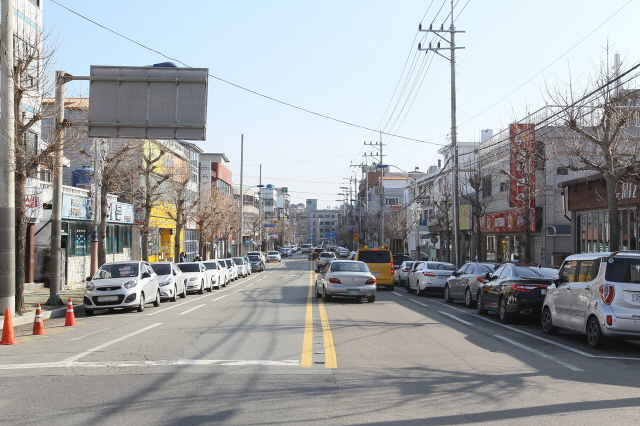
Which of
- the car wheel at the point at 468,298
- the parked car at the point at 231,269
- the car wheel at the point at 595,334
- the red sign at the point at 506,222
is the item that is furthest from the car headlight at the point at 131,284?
the red sign at the point at 506,222

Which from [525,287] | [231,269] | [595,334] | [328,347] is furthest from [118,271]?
[231,269]

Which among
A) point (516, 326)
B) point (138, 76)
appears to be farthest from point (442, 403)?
point (138, 76)

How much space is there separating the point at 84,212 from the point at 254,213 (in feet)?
284

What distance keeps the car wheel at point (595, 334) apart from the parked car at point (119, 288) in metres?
12.8

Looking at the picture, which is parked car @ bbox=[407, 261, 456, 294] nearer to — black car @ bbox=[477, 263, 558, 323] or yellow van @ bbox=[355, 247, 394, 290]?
yellow van @ bbox=[355, 247, 394, 290]

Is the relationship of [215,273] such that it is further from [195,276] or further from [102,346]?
[102,346]

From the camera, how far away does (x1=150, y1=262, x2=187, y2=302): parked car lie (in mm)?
23781

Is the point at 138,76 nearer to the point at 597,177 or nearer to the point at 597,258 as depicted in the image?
the point at 597,258

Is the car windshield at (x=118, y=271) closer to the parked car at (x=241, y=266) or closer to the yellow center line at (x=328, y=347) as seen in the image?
the yellow center line at (x=328, y=347)

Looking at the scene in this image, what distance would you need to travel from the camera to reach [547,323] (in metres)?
14.6

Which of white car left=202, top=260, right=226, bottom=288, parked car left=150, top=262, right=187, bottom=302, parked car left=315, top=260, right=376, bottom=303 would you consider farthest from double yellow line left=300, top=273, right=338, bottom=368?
white car left=202, top=260, right=226, bottom=288

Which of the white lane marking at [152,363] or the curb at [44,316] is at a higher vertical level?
the white lane marking at [152,363]

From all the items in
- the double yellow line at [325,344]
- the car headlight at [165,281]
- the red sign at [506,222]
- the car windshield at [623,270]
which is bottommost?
the double yellow line at [325,344]

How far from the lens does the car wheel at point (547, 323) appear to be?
14.4 meters
